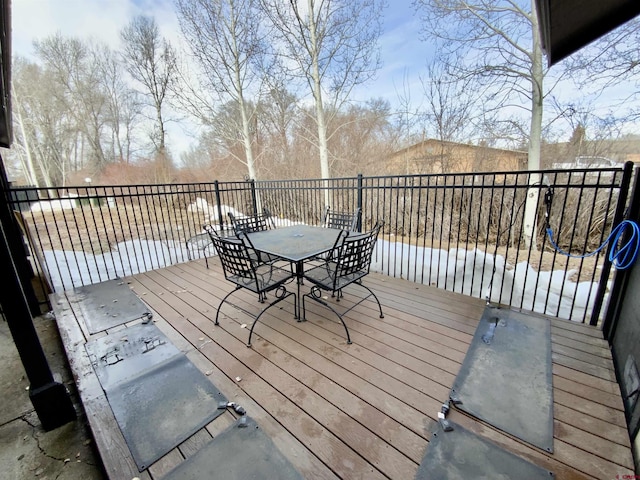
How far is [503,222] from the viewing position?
5.97 metres

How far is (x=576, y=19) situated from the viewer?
56.1 inches

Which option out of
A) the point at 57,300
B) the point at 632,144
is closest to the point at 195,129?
the point at 57,300

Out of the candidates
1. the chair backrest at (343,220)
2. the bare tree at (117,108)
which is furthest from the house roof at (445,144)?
the bare tree at (117,108)

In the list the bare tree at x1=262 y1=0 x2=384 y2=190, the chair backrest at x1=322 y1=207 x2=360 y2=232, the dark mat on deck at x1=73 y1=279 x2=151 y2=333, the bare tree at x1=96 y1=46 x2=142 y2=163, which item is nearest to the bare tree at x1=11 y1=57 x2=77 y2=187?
the bare tree at x1=96 y1=46 x2=142 y2=163

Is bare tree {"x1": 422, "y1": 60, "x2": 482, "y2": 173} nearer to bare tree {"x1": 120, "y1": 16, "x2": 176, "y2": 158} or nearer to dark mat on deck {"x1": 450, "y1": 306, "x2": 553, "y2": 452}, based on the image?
dark mat on deck {"x1": 450, "y1": 306, "x2": 553, "y2": 452}

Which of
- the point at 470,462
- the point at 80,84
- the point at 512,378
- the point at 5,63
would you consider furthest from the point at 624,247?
the point at 80,84

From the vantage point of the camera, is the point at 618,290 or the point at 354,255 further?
the point at 354,255

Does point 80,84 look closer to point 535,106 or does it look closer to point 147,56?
point 147,56

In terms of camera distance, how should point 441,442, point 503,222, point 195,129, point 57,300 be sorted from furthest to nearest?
point 195,129 → point 503,222 → point 57,300 → point 441,442

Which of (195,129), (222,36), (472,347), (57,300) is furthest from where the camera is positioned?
(195,129)

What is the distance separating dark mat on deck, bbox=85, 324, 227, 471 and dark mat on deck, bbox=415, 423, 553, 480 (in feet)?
3.76

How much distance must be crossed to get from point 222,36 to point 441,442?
964 cm

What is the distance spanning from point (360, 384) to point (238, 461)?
31.4 inches

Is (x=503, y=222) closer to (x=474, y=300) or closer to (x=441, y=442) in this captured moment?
(x=474, y=300)
